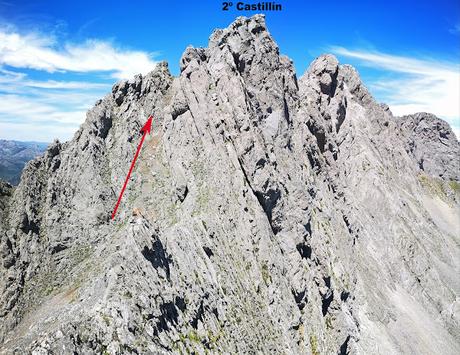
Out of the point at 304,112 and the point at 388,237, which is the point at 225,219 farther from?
the point at 388,237

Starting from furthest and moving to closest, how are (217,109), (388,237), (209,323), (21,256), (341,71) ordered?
(341,71), (388,237), (217,109), (21,256), (209,323)

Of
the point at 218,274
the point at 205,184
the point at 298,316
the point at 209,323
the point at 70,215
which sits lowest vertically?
the point at 298,316

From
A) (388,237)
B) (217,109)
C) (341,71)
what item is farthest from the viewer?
(341,71)

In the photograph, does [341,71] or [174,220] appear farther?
[341,71]

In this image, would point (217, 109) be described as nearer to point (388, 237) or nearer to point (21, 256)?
point (21, 256)

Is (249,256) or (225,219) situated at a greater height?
(225,219)

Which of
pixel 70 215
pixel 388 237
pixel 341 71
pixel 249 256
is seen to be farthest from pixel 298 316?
pixel 341 71
